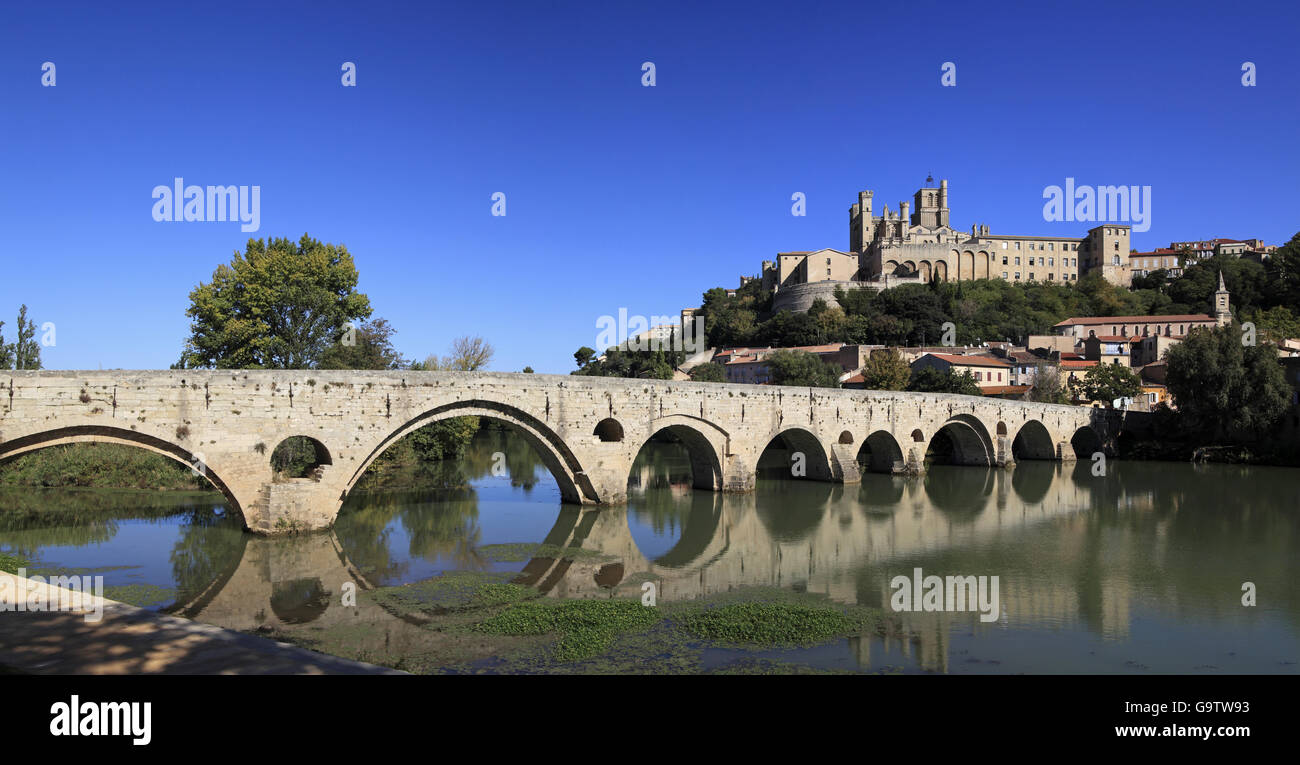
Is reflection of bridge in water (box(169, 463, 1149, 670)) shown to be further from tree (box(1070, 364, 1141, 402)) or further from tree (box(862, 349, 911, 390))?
tree (box(1070, 364, 1141, 402))

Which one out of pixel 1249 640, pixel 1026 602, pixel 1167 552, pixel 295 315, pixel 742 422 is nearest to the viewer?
pixel 1249 640

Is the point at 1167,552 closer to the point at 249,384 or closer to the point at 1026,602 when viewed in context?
the point at 1026,602

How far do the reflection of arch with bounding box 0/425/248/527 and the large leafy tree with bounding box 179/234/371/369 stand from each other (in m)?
16.2

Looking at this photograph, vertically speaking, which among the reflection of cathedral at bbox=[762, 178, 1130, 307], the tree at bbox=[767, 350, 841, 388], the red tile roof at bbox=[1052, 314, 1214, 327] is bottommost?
the tree at bbox=[767, 350, 841, 388]

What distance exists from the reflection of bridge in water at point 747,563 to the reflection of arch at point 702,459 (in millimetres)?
583

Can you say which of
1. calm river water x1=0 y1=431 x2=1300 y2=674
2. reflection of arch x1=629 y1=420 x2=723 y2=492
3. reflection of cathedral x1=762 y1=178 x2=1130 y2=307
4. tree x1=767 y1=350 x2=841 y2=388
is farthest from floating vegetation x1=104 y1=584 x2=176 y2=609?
reflection of cathedral x1=762 y1=178 x2=1130 y2=307

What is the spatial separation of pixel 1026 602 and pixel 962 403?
71.3 feet

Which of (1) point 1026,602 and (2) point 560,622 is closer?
(2) point 560,622

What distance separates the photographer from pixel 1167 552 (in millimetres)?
17625

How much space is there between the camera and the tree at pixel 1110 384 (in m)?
45.7

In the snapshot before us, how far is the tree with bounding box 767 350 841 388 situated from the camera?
50.1 meters
